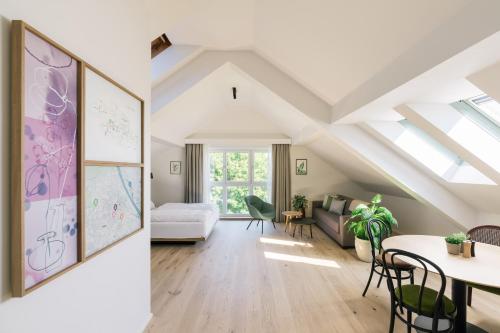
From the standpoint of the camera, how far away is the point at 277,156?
6.61 m

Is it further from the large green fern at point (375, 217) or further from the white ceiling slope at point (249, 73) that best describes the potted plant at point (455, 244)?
the white ceiling slope at point (249, 73)

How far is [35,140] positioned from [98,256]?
79cm

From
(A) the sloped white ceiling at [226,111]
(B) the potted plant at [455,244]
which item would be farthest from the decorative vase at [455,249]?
(A) the sloped white ceiling at [226,111]

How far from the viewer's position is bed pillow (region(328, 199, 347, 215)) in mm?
5396

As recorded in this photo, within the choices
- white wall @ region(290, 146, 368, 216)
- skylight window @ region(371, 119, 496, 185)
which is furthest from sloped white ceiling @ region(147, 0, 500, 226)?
white wall @ region(290, 146, 368, 216)

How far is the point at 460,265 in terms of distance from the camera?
1812 millimetres

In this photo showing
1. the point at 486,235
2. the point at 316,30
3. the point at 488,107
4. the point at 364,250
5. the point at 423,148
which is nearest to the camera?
the point at 316,30

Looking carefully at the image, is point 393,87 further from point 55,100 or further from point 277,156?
point 277,156

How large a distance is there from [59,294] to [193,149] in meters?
5.49

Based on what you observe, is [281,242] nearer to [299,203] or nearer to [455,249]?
[299,203]

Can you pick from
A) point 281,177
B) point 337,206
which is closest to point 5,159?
point 337,206

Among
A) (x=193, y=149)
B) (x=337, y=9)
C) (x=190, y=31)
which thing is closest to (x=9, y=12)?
(x=337, y=9)

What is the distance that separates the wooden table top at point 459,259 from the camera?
1.62 meters

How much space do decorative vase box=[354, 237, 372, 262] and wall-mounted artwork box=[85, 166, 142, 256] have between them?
10.3 ft
